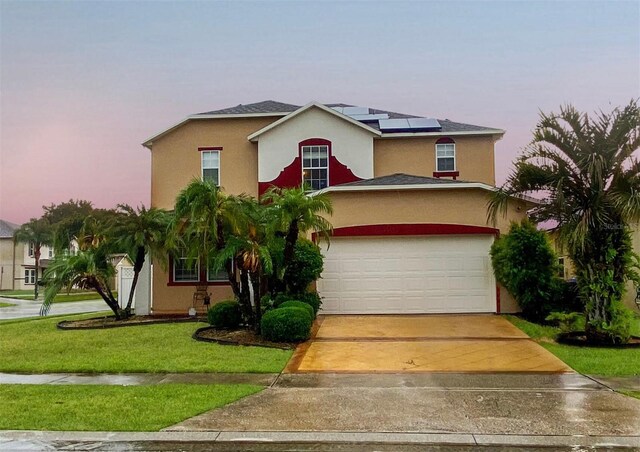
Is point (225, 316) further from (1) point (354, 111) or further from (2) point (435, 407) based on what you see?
(1) point (354, 111)

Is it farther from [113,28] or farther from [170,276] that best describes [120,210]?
[113,28]

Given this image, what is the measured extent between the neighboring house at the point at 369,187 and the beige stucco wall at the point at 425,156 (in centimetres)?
4

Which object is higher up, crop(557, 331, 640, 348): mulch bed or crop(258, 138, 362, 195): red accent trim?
crop(258, 138, 362, 195): red accent trim

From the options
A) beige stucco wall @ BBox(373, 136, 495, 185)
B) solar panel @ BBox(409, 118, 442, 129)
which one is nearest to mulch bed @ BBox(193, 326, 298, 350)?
beige stucco wall @ BBox(373, 136, 495, 185)

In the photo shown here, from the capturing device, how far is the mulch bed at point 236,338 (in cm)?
1251

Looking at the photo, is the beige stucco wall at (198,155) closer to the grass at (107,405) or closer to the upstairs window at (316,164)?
the upstairs window at (316,164)

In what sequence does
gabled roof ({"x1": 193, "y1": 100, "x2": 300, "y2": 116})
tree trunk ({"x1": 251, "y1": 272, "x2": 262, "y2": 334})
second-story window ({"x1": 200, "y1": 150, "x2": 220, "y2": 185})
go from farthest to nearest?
gabled roof ({"x1": 193, "y1": 100, "x2": 300, "y2": 116}), second-story window ({"x1": 200, "y1": 150, "x2": 220, "y2": 185}), tree trunk ({"x1": 251, "y1": 272, "x2": 262, "y2": 334})

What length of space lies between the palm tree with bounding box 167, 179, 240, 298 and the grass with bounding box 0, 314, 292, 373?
2414 mm

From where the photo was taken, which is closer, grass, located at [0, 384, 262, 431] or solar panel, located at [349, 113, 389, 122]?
grass, located at [0, 384, 262, 431]

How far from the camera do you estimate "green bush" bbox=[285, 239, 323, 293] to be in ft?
48.5

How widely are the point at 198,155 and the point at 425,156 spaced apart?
9080mm

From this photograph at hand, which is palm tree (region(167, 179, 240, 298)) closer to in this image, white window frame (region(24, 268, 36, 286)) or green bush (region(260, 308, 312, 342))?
green bush (region(260, 308, 312, 342))

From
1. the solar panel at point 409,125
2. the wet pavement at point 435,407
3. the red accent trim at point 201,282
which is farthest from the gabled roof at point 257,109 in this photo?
the wet pavement at point 435,407

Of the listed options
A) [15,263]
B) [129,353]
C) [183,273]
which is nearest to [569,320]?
[129,353]
